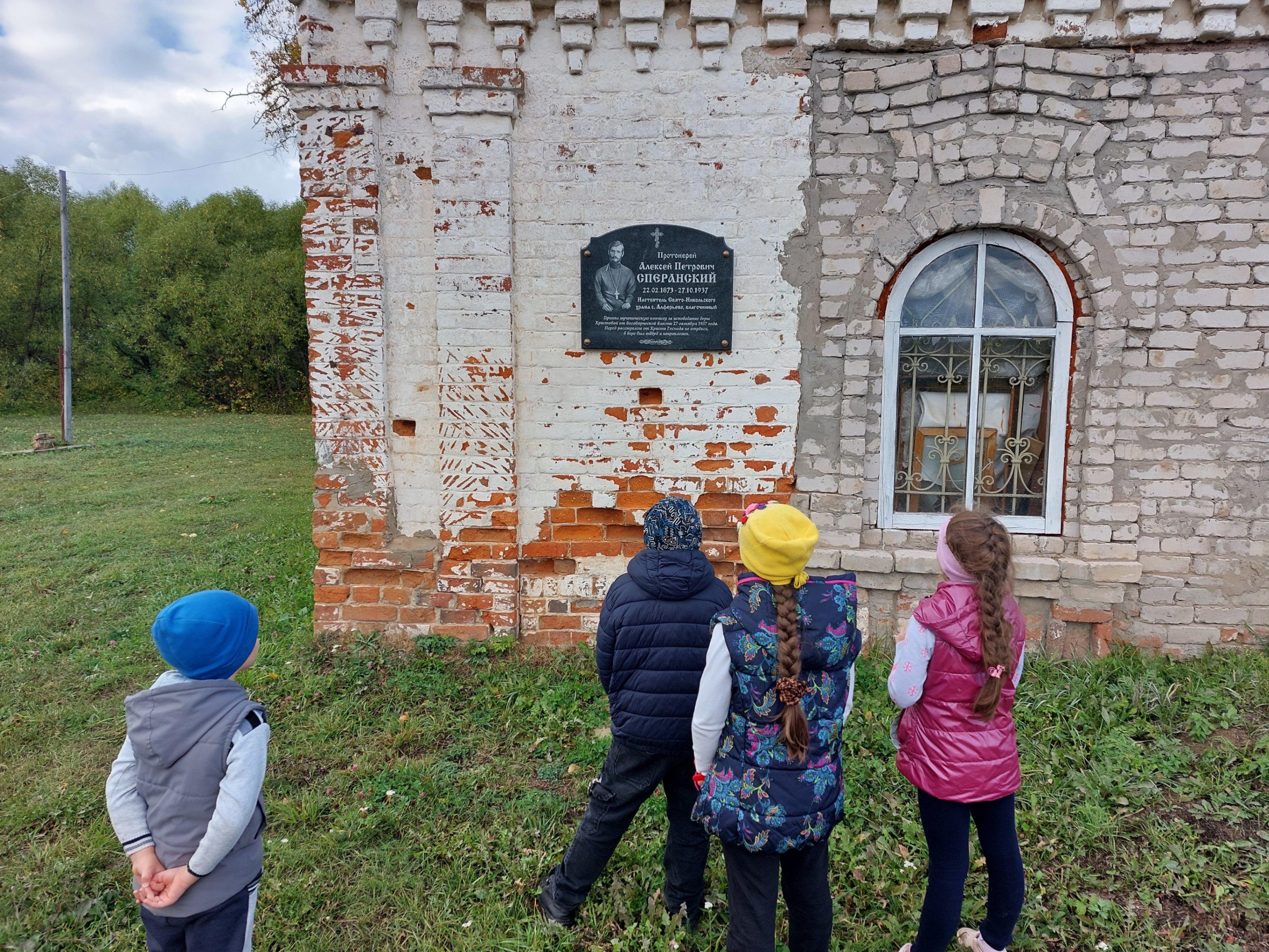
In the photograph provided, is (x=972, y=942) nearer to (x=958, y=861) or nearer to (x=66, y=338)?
(x=958, y=861)

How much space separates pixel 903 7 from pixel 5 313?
30.0 metres

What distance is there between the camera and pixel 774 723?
209cm

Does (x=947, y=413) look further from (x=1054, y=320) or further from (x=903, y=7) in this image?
(x=903, y=7)

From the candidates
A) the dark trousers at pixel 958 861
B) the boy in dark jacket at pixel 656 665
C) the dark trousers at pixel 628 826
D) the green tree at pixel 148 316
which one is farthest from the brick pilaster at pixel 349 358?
the green tree at pixel 148 316

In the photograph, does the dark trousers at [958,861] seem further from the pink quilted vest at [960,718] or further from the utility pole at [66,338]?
the utility pole at [66,338]

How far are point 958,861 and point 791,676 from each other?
0.96 metres

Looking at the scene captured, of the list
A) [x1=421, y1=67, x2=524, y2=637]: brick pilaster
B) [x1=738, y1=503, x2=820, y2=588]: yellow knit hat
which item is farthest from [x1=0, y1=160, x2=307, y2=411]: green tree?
[x1=738, y1=503, x2=820, y2=588]: yellow knit hat

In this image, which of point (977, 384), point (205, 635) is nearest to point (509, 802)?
point (205, 635)

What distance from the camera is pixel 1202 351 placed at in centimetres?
440

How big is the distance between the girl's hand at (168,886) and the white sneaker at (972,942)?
235 cm

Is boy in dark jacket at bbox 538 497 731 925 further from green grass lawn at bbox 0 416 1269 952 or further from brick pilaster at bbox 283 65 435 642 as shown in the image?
brick pilaster at bbox 283 65 435 642

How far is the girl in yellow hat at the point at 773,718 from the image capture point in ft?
6.72

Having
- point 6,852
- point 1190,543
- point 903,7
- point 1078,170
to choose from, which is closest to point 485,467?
point 6,852

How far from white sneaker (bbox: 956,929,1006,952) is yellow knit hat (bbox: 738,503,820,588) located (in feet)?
4.86
